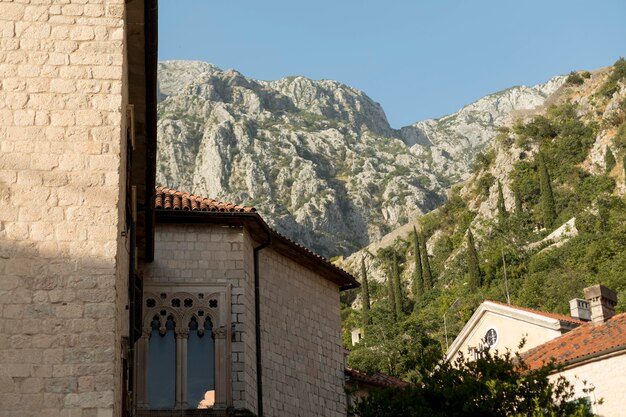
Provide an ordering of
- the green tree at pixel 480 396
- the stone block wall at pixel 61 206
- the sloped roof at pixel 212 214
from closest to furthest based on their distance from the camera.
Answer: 1. the stone block wall at pixel 61 206
2. the green tree at pixel 480 396
3. the sloped roof at pixel 212 214

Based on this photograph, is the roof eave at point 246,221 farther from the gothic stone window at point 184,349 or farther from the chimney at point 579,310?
the chimney at point 579,310

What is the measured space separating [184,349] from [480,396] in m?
6.24

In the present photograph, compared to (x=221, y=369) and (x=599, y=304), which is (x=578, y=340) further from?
(x=221, y=369)

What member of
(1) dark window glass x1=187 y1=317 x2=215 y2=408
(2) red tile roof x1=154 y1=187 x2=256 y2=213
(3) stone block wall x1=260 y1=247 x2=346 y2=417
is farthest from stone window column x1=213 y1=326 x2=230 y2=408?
(2) red tile roof x1=154 y1=187 x2=256 y2=213

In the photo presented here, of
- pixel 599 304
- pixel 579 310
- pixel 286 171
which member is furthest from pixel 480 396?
pixel 286 171

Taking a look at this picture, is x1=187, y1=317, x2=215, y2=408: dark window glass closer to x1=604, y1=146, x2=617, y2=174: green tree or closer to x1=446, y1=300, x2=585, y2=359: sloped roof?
x1=446, y1=300, x2=585, y2=359: sloped roof

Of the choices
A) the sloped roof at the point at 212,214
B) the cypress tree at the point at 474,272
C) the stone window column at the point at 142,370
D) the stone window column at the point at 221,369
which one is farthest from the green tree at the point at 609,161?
the stone window column at the point at 142,370

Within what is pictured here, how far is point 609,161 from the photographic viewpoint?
8925 centimetres

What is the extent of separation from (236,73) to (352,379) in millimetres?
163095

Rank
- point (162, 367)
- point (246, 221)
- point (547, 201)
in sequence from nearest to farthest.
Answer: point (162, 367)
point (246, 221)
point (547, 201)

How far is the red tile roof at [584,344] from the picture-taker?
26438mm

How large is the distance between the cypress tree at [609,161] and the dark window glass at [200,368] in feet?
249

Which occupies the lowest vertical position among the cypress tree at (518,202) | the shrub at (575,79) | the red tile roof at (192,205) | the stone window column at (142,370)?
the stone window column at (142,370)

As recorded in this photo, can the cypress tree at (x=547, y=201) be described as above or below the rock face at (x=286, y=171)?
below
